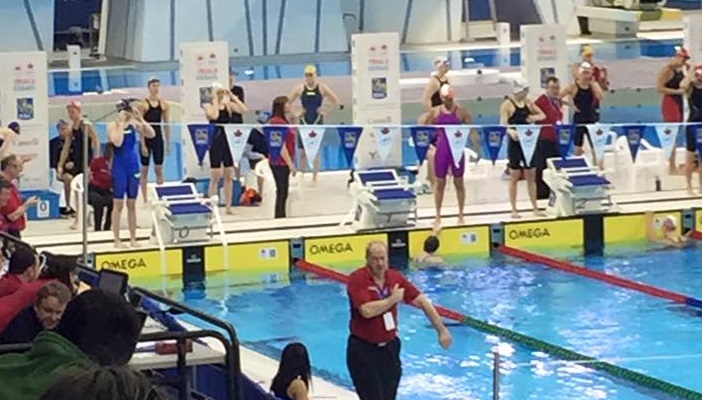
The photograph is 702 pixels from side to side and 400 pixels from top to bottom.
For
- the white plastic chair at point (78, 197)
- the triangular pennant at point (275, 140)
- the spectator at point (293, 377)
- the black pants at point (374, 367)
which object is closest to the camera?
the spectator at point (293, 377)

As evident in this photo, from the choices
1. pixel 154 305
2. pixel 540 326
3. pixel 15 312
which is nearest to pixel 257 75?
pixel 540 326

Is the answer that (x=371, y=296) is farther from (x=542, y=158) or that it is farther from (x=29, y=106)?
(x=29, y=106)

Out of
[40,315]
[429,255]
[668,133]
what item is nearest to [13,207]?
[429,255]

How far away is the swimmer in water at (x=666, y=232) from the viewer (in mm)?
15648

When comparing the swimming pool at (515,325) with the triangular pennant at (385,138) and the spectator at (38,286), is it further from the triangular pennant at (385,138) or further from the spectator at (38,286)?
the spectator at (38,286)

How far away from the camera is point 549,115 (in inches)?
627

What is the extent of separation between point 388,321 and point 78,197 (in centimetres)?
738

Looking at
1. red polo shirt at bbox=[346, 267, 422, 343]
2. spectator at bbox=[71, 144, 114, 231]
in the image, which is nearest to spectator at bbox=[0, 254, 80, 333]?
red polo shirt at bbox=[346, 267, 422, 343]

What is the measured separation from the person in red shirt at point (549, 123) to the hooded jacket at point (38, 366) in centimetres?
1326

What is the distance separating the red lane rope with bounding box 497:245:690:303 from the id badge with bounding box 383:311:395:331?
17.5 feet

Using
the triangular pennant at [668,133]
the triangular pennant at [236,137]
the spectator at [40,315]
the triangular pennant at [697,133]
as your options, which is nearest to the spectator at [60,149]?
the triangular pennant at [236,137]

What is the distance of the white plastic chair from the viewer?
14836 millimetres

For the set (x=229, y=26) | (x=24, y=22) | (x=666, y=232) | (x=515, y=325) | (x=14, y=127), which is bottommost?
(x=515, y=325)

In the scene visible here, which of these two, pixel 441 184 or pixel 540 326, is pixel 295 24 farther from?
pixel 540 326
